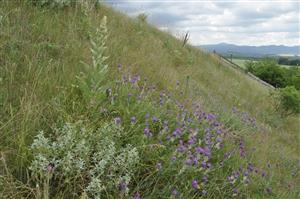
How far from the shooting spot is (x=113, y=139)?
9.18ft

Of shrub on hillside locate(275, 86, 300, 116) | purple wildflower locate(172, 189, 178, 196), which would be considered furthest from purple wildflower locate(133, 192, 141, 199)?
shrub on hillside locate(275, 86, 300, 116)

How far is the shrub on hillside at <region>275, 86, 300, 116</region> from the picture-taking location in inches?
386

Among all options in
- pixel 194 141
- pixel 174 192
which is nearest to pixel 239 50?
pixel 194 141

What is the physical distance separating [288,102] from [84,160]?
879 cm

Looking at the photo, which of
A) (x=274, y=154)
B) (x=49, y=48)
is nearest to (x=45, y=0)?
(x=49, y=48)

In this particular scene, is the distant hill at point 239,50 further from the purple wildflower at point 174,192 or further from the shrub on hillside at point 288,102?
the purple wildflower at point 174,192

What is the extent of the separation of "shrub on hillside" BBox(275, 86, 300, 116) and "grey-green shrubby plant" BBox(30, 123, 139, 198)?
8346 millimetres

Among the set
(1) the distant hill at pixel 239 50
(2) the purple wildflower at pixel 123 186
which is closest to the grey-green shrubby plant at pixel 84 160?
(2) the purple wildflower at pixel 123 186

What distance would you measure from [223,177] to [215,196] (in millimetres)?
305

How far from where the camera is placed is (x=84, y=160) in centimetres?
241

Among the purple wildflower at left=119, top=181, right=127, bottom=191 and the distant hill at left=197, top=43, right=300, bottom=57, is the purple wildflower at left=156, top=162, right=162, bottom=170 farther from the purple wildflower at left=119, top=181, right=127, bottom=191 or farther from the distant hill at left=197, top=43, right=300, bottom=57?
the distant hill at left=197, top=43, right=300, bottom=57

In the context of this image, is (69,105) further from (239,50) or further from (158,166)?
(239,50)

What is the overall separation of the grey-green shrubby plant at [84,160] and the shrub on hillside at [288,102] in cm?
835

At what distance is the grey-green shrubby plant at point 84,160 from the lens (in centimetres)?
224
